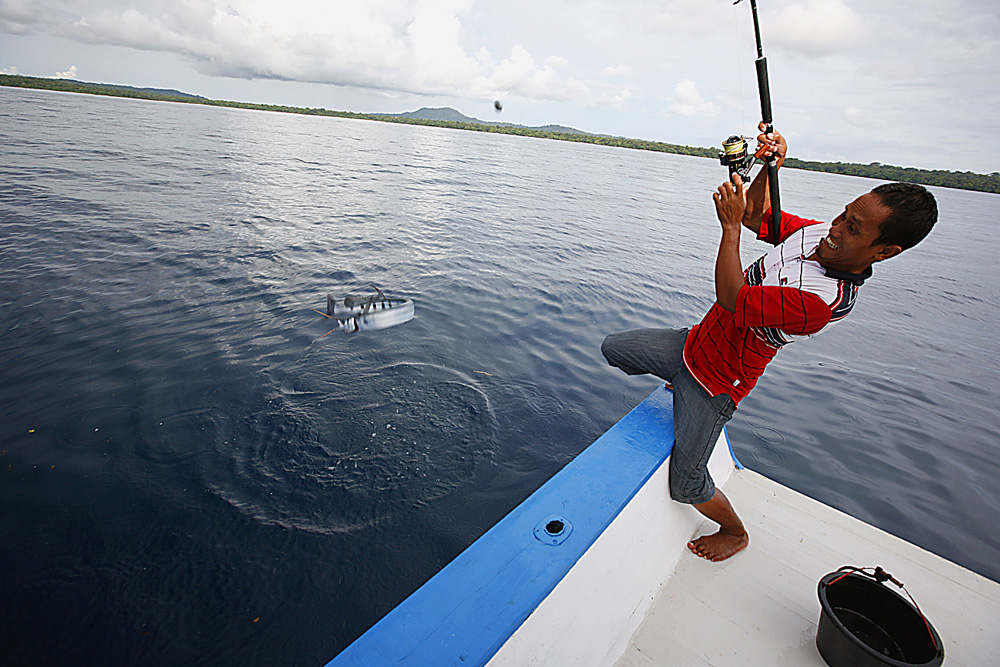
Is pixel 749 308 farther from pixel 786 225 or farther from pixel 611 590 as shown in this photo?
pixel 611 590

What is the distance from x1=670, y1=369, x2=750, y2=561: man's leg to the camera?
2.53m

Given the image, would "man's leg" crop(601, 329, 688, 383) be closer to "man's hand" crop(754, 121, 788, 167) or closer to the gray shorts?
the gray shorts

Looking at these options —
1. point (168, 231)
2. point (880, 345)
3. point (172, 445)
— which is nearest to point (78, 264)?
point (168, 231)

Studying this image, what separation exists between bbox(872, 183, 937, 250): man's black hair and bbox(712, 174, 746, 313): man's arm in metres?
0.51

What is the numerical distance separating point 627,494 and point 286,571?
7.82ft

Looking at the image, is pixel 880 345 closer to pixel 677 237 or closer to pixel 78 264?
pixel 677 237

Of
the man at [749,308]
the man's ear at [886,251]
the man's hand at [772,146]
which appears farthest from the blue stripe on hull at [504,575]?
the man's hand at [772,146]

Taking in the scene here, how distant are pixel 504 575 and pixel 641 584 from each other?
3.42 ft

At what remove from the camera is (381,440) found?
14.1 feet

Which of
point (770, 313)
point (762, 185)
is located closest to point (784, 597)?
point (770, 313)

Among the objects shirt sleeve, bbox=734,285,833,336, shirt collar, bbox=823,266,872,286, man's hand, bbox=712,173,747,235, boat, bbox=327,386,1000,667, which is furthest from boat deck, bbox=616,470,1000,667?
man's hand, bbox=712,173,747,235

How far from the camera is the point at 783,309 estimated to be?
203cm

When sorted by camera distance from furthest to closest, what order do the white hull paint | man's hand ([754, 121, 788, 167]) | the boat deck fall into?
man's hand ([754, 121, 788, 167])
the boat deck
the white hull paint

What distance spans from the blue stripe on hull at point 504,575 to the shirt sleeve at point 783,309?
3.06ft
